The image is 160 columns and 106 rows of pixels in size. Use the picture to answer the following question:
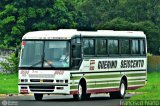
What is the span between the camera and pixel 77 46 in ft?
105

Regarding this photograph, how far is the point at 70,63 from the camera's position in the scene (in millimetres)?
31297

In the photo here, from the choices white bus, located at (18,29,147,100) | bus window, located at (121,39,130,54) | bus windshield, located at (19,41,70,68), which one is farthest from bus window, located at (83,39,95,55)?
bus window, located at (121,39,130,54)

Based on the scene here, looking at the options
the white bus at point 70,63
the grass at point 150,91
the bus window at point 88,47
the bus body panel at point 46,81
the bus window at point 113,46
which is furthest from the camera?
the bus window at point 113,46

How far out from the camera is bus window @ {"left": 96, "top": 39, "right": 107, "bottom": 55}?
111 ft

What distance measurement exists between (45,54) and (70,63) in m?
1.10

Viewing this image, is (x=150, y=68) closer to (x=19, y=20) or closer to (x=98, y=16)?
(x=19, y=20)

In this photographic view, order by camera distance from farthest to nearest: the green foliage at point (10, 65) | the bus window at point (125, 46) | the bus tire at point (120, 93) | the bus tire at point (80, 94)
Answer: the green foliage at point (10, 65)
the bus window at point (125, 46)
the bus tire at point (120, 93)
the bus tire at point (80, 94)

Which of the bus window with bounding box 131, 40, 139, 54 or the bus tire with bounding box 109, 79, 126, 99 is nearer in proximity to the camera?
the bus tire with bounding box 109, 79, 126, 99

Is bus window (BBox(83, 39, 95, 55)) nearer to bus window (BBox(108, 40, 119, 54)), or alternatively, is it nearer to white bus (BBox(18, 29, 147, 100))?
white bus (BBox(18, 29, 147, 100))

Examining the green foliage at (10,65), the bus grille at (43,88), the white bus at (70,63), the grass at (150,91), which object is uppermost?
the white bus at (70,63)

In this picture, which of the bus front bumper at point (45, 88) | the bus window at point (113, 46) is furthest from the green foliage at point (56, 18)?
the bus front bumper at point (45, 88)

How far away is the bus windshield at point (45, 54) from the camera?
1233 inches

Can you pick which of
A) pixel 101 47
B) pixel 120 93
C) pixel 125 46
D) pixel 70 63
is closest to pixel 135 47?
pixel 125 46

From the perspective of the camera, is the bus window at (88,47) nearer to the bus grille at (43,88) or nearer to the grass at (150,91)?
the bus grille at (43,88)
